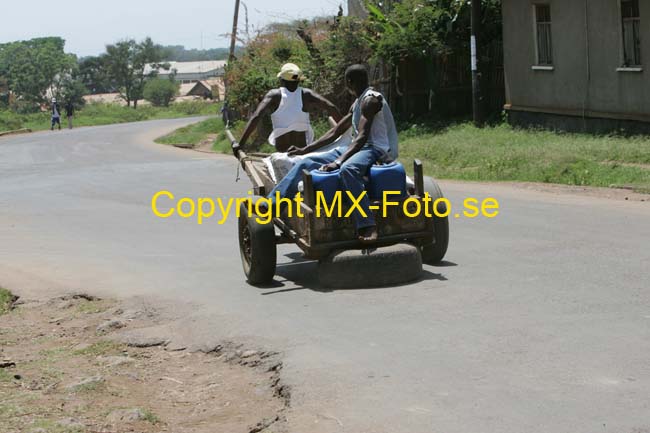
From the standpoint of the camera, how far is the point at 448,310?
25.8ft

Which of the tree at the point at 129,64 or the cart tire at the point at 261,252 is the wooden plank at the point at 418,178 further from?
the tree at the point at 129,64

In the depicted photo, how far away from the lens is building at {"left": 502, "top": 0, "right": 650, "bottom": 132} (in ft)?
71.5

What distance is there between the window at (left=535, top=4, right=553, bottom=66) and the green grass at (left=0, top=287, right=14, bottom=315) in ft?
57.1

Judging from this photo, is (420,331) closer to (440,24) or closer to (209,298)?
(209,298)

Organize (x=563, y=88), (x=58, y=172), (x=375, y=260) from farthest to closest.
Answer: (x=58, y=172) → (x=563, y=88) → (x=375, y=260)

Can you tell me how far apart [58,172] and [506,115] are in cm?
1096

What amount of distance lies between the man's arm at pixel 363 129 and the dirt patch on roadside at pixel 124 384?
199cm

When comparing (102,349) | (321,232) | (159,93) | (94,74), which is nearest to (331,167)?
(321,232)

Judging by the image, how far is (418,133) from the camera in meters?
27.1

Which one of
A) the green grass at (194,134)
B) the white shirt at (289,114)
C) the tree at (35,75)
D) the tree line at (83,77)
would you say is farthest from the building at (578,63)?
the tree at (35,75)

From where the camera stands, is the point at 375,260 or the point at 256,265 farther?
the point at 256,265

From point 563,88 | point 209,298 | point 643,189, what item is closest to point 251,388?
point 209,298

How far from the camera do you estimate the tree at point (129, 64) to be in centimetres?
11125

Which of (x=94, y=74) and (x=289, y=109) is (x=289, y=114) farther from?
(x=94, y=74)
